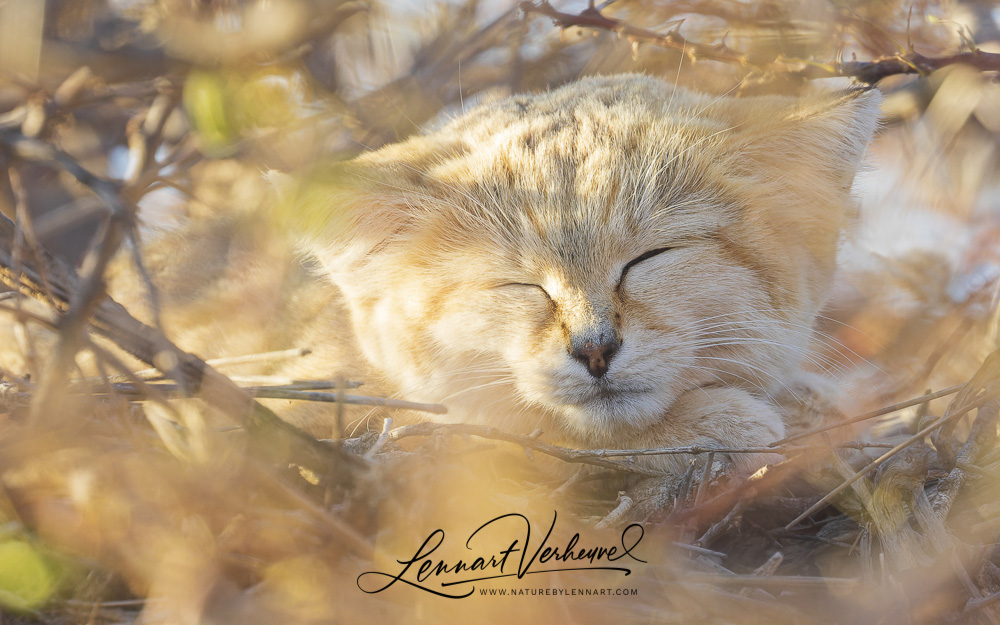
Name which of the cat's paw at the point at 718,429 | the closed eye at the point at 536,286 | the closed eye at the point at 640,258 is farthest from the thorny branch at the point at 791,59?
the cat's paw at the point at 718,429

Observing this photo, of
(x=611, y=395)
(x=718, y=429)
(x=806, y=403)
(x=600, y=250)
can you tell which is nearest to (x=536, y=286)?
(x=600, y=250)

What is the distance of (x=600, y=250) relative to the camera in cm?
160

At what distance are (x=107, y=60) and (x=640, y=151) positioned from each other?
4.28 feet

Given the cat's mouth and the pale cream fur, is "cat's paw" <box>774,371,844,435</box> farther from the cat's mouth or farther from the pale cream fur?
the cat's mouth

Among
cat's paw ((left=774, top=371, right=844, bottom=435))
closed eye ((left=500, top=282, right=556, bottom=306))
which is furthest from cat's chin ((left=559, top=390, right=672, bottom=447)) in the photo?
cat's paw ((left=774, top=371, right=844, bottom=435))

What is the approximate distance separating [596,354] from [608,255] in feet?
0.86

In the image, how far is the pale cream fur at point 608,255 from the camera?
62.6 inches

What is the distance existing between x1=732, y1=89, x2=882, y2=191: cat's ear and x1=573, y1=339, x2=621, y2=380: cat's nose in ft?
2.11

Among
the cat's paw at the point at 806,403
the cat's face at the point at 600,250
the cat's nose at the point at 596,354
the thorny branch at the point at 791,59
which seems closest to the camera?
the cat's nose at the point at 596,354

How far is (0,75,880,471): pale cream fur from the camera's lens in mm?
1591

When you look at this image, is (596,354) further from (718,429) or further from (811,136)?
(811,136)

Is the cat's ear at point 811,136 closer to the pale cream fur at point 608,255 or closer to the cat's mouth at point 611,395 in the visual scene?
the pale cream fur at point 608,255

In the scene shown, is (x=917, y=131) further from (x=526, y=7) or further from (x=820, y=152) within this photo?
(x=526, y=7)

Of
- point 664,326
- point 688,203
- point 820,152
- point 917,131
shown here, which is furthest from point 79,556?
point 917,131
